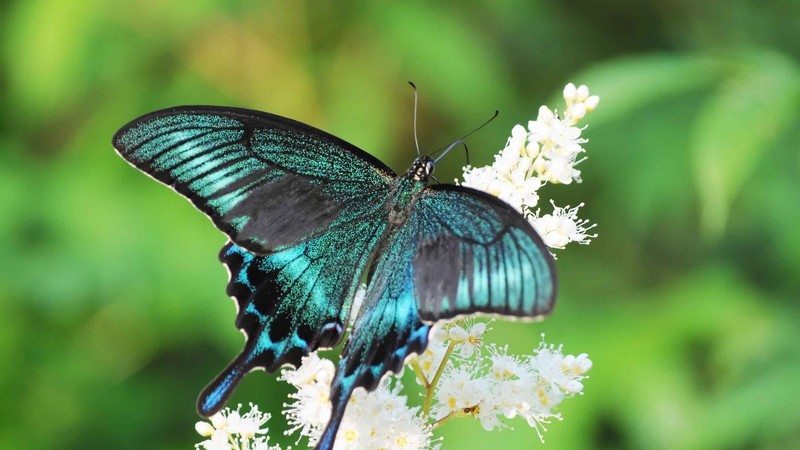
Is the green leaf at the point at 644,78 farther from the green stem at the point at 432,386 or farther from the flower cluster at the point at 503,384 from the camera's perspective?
the green stem at the point at 432,386

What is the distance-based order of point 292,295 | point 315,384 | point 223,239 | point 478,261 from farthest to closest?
point 223,239 < point 292,295 < point 315,384 < point 478,261

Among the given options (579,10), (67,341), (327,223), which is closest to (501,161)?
(327,223)

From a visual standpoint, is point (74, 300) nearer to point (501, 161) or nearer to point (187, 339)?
point (187, 339)

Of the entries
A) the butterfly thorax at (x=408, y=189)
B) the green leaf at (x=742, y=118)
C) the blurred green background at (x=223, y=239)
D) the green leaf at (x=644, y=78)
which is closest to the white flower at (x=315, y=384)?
the butterfly thorax at (x=408, y=189)

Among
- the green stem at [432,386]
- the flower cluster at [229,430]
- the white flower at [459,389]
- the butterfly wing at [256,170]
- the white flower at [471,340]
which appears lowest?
the flower cluster at [229,430]

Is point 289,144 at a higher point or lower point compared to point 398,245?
higher

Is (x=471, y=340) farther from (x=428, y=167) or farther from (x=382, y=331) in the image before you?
(x=428, y=167)

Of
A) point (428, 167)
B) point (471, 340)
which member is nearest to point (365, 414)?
point (471, 340)
